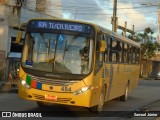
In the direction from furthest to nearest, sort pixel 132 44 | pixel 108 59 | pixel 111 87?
1. pixel 132 44
2. pixel 111 87
3. pixel 108 59

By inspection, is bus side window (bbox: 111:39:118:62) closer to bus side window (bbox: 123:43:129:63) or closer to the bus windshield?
bus side window (bbox: 123:43:129:63)

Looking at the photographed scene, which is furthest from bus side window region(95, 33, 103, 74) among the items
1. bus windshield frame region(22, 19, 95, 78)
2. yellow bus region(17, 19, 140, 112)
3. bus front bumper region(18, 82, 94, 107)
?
bus front bumper region(18, 82, 94, 107)

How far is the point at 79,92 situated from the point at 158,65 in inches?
3134

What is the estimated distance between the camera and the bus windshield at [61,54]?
13.8m

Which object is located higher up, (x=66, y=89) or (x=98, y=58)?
(x=98, y=58)

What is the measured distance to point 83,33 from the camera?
14.1 m

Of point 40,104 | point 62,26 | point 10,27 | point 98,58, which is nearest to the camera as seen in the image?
point 62,26

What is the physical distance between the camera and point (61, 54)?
1382cm

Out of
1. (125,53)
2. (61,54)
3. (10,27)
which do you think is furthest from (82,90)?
(10,27)

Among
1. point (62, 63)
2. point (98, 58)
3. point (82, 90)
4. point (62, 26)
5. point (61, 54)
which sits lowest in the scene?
point (82, 90)

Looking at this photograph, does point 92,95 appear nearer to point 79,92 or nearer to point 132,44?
point 79,92

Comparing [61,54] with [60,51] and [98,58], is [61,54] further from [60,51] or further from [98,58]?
[98,58]

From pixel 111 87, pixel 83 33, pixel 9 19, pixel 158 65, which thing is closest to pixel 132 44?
pixel 111 87

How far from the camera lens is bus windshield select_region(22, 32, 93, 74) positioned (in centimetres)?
1375
